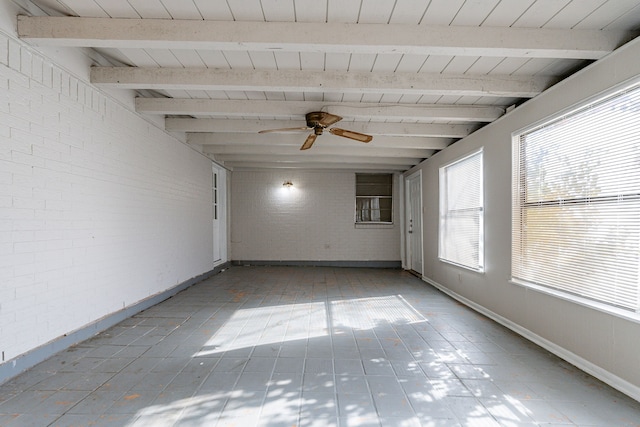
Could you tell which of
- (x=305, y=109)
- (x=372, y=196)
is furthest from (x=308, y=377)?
(x=372, y=196)

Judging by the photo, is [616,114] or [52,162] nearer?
[616,114]

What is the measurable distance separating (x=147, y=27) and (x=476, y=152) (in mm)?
4097

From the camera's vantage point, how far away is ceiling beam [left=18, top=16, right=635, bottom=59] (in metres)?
2.40

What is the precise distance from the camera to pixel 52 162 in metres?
2.78

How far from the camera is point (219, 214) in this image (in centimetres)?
799

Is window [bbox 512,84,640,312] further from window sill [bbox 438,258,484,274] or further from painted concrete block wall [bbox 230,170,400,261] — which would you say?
painted concrete block wall [bbox 230,170,400,261]

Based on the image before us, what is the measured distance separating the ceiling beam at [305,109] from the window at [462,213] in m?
0.71

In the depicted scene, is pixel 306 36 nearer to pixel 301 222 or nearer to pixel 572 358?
pixel 572 358

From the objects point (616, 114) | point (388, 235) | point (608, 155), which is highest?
point (616, 114)

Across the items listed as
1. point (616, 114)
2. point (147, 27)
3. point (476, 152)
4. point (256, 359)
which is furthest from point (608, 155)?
point (147, 27)

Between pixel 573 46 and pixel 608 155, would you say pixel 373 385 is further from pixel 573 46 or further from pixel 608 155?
pixel 573 46

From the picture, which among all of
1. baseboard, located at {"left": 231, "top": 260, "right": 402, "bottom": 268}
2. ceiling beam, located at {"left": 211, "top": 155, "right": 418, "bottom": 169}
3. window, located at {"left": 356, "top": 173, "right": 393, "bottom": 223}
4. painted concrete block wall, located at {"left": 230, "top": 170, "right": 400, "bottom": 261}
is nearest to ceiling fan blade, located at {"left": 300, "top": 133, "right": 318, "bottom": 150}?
ceiling beam, located at {"left": 211, "top": 155, "right": 418, "bottom": 169}

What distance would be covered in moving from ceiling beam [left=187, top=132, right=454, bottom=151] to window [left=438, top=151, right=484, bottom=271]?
1.86 feet

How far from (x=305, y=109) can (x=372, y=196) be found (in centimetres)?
512
